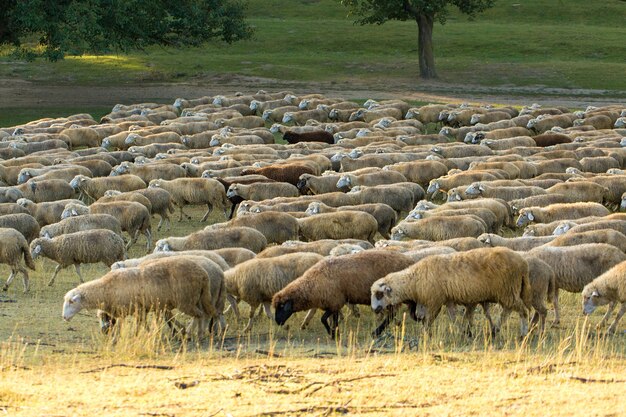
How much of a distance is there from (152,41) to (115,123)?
11446 mm

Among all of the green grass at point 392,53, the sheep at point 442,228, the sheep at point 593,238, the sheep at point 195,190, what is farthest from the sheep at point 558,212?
the green grass at point 392,53

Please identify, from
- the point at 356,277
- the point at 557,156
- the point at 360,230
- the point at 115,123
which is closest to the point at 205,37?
the point at 115,123

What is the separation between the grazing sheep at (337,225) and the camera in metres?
17.2

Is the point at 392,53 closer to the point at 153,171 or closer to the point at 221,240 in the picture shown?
the point at 153,171

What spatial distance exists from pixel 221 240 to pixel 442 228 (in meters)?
3.68

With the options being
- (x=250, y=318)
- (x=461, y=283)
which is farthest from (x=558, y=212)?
(x=250, y=318)

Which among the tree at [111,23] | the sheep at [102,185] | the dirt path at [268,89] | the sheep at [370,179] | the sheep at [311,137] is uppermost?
the tree at [111,23]

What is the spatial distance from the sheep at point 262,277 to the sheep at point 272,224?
3.65 m

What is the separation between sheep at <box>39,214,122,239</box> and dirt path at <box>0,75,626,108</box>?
79.2 ft

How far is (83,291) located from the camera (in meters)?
12.2

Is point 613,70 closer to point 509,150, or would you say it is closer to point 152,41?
point 152,41

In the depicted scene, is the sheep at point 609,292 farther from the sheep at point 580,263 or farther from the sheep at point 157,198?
the sheep at point 157,198

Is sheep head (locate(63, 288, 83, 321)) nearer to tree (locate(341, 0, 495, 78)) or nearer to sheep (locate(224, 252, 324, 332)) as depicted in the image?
sheep (locate(224, 252, 324, 332))

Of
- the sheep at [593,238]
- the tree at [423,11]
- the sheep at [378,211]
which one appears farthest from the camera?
the tree at [423,11]
